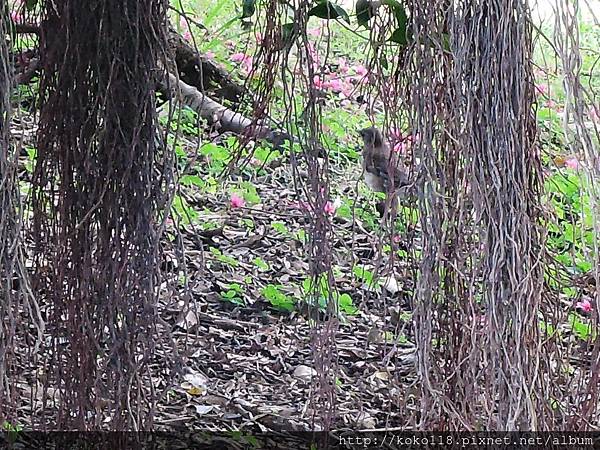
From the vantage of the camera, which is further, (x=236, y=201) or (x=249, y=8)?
(x=236, y=201)

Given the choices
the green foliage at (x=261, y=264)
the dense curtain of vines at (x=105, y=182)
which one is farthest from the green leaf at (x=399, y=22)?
the green foliage at (x=261, y=264)

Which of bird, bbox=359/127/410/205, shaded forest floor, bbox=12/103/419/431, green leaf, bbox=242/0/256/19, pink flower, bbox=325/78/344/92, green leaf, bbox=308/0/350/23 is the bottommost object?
shaded forest floor, bbox=12/103/419/431

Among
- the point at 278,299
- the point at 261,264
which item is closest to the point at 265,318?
the point at 278,299

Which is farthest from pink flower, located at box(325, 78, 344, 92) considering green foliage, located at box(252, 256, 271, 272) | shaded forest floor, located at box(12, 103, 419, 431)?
green foliage, located at box(252, 256, 271, 272)

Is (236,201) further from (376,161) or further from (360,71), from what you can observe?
(360,71)

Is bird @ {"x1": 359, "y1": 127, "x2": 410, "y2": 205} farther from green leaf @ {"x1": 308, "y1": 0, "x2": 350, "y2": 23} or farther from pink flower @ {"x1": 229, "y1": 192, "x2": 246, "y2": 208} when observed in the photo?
green leaf @ {"x1": 308, "y1": 0, "x2": 350, "y2": 23}

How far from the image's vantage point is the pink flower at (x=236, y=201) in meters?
2.82

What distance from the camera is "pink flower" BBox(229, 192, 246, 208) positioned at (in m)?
2.82

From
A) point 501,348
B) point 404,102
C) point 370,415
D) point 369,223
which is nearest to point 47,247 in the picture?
point 404,102

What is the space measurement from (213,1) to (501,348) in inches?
93.8

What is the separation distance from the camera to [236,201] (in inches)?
112

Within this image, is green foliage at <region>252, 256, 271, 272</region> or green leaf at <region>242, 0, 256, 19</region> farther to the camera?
green foliage at <region>252, 256, 271, 272</region>

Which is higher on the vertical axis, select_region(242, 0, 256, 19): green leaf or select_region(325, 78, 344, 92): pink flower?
select_region(325, 78, 344, 92): pink flower

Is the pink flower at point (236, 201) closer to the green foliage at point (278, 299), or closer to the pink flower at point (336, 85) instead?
the green foliage at point (278, 299)
